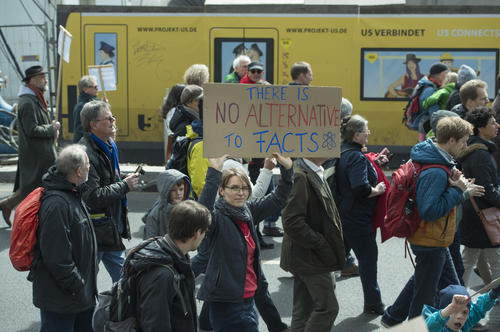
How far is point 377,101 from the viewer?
473 inches

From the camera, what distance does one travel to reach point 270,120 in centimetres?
446

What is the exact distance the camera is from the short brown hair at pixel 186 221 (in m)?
3.57

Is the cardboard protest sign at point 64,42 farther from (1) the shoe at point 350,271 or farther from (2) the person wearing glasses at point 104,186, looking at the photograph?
(1) the shoe at point 350,271

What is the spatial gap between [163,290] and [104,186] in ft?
6.72

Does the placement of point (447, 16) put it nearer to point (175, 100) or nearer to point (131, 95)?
point (131, 95)

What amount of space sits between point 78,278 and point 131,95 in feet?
27.3

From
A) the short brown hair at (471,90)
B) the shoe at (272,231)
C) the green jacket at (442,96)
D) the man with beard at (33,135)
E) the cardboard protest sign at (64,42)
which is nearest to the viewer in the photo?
the short brown hair at (471,90)

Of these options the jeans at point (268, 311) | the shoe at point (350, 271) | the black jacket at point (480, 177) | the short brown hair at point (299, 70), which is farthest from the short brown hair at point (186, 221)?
the short brown hair at point (299, 70)

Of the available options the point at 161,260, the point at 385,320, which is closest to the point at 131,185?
the point at 161,260

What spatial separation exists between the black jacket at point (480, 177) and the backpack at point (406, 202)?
89 cm

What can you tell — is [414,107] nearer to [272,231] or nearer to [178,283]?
[272,231]

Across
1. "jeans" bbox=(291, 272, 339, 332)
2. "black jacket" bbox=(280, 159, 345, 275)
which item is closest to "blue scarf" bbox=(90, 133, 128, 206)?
"black jacket" bbox=(280, 159, 345, 275)

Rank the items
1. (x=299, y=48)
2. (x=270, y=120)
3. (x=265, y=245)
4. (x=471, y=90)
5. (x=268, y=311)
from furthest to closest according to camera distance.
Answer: (x=299, y=48) → (x=265, y=245) → (x=471, y=90) → (x=268, y=311) → (x=270, y=120)

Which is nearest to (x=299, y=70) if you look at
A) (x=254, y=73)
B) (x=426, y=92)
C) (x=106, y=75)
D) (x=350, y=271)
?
(x=254, y=73)
